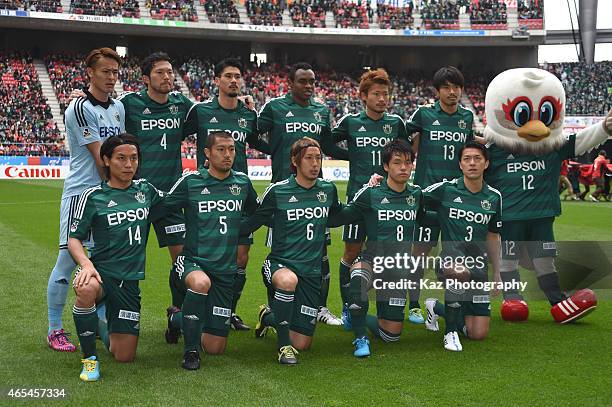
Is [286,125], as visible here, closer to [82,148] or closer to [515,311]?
[82,148]

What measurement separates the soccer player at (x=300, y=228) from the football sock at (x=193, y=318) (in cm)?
59

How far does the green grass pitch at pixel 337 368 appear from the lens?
14.5ft

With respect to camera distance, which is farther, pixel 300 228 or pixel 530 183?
pixel 530 183

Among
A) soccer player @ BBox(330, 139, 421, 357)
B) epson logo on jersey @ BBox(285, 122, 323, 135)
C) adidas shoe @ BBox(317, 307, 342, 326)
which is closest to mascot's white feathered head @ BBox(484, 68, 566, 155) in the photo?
soccer player @ BBox(330, 139, 421, 357)

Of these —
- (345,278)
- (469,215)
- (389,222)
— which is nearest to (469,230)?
(469,215)

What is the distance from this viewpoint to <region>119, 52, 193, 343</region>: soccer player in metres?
6.07

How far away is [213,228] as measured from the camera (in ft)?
17.9

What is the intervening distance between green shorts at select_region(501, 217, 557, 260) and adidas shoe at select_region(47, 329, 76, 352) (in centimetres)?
395

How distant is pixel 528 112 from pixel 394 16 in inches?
1496

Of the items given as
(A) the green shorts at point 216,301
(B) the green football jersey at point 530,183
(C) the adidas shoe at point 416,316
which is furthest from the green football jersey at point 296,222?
(B) the green football jersey at point 530,183

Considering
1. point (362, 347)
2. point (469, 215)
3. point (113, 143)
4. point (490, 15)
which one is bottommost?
point (362, 347)

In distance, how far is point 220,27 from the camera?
39.8 metres

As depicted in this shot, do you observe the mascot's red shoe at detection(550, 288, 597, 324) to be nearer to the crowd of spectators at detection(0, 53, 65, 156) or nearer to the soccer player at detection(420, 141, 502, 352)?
the soccer player at detection(420, 141, 502, 352)

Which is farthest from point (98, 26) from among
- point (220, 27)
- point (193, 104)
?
point (193, 104)
